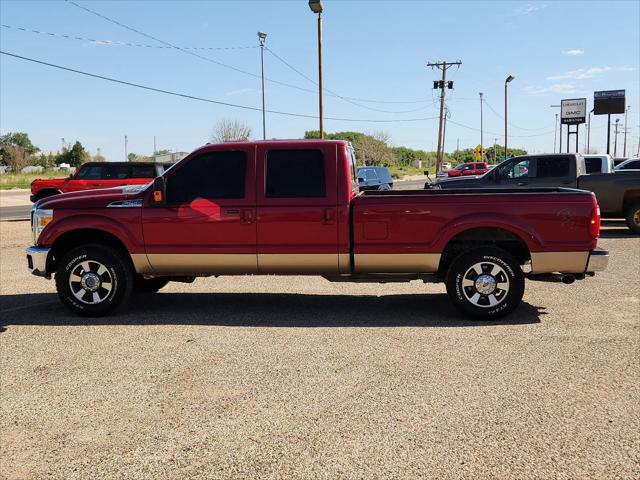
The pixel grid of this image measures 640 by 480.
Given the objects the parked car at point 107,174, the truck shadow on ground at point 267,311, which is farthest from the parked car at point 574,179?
the parked car at point 107,174

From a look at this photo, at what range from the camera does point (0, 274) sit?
1004 cm

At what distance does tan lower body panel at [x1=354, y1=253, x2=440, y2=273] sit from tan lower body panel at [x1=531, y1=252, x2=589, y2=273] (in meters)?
1.09

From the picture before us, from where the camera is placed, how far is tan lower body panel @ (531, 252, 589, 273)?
21.0 ft

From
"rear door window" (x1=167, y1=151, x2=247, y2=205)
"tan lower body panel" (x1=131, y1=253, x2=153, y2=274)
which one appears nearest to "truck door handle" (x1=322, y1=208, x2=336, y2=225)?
"rear door window" (x1=167, y1=151, x2=247, y2=205)

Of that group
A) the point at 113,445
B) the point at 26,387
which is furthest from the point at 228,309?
the point at 113,445

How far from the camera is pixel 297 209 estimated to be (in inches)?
259

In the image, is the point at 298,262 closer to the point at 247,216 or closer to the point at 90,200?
the point at 247,216

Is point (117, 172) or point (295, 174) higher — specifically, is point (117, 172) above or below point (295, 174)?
above

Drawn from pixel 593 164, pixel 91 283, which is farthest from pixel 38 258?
pixel 593 164

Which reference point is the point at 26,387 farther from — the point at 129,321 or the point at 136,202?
the point at 136,202

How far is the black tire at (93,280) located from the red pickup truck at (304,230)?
12 millimetres

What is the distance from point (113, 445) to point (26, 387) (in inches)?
57.3

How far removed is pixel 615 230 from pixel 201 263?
13219 millimetres

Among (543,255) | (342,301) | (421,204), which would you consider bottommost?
(342,301)
